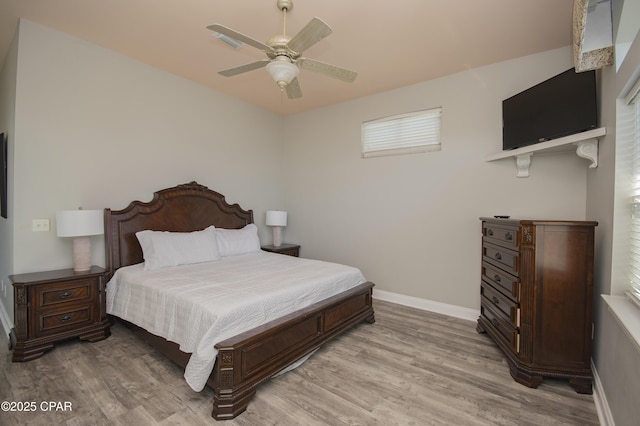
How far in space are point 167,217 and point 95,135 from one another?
1.12 meters

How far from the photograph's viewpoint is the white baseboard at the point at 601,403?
1.65 metres

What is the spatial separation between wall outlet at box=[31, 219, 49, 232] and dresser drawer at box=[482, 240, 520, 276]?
13.6 ft

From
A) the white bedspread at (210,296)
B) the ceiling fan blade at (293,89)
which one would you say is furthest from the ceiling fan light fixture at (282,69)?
the white bedspread at (210,296)

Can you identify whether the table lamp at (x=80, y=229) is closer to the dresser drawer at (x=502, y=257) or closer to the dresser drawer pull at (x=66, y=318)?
the dresser drawer pull at (x=66, y=318)

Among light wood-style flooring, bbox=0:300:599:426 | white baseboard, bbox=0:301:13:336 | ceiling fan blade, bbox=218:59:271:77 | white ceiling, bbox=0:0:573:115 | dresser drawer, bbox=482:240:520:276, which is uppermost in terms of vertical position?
white ceiling, bbox=0:0:573:115

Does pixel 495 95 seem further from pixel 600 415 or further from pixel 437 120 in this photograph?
pixel 600 415

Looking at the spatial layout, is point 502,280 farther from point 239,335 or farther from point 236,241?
point 236,241

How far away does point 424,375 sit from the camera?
2238mm

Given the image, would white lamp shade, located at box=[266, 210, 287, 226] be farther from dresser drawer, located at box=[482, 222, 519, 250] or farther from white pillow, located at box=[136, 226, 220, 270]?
dresser drawer, located at box=[482, 222, 519, 250]

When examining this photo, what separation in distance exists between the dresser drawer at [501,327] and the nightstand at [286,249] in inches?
107

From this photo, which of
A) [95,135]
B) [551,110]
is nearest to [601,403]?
[551,110]

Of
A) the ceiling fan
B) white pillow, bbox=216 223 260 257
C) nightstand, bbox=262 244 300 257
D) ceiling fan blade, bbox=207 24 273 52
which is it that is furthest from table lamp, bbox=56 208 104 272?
nightstand, bbox=262 244 300 257

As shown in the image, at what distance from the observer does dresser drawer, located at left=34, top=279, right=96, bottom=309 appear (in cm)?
241

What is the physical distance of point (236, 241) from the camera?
3.91 meters
